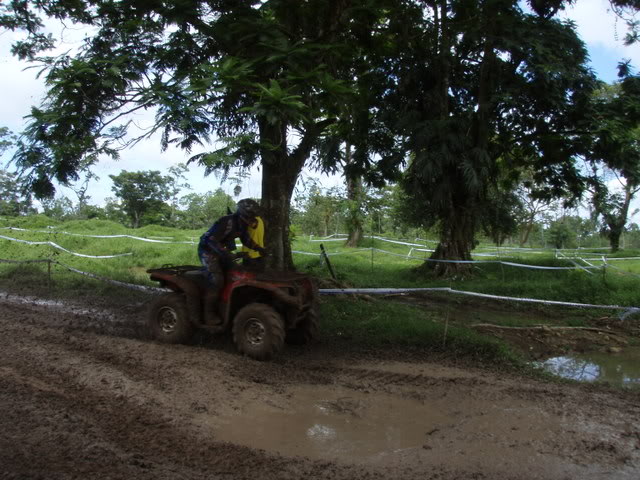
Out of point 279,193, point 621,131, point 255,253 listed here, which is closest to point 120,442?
point 255,253

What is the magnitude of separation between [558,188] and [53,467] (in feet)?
54.0

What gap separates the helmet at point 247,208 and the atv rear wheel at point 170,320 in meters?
1.57

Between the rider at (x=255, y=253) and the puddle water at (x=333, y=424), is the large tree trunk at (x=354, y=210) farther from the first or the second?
the puddle water at (x=333, y=424)

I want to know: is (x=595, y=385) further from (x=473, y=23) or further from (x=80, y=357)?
(x=473, y=23)

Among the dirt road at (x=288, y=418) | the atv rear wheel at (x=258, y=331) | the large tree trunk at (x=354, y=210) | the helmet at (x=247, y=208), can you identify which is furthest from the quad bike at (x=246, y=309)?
the large tree trunk at (x=354, y=210)

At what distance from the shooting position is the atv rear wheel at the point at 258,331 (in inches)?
250

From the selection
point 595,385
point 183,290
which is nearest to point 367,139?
point 183,290

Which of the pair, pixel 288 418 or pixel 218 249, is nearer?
pixel 288 418

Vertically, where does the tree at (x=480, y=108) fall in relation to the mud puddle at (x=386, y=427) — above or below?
above

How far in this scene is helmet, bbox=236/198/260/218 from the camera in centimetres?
695

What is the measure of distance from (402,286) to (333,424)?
883cm

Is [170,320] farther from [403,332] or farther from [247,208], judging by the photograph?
[403,332]

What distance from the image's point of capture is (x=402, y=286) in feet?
44.0

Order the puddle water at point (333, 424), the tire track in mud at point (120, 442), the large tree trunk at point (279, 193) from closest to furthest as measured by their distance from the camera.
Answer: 1. the tire track in mud at point (120, 442)
2. the puddle water at point (333, 424)
3. the large tree trunk at point (279, 193)
